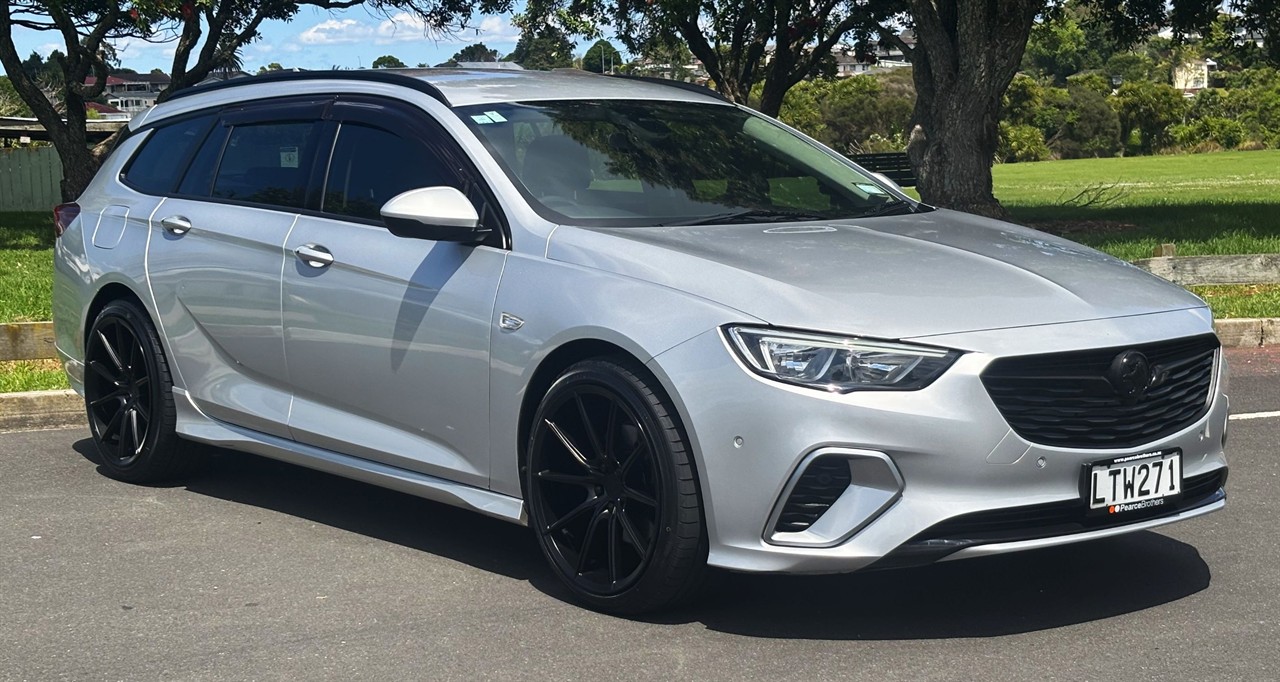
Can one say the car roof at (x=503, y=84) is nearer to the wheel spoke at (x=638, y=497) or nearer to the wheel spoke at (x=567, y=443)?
the wheel spoke at (x=567, y=443)

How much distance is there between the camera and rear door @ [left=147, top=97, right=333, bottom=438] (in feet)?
21.0

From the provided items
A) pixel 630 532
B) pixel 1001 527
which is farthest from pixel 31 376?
pixel 1001 527

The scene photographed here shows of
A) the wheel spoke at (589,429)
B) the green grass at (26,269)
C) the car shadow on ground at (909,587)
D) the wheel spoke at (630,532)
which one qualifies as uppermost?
the wheel spoke at (589,429)

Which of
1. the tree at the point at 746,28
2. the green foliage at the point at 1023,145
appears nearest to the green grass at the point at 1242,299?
the tree at the point at 746,28

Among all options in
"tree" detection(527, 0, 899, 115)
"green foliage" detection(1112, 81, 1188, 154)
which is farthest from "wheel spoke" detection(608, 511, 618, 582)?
"green foliage" detection(1112, 81, 1188, 154)

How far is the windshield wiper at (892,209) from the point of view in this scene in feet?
20.2

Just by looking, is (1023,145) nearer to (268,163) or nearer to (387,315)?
(268,163)

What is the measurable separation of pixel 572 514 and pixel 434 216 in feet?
3.60

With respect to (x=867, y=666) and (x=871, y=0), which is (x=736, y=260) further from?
(x=871, y=0)

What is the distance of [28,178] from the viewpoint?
36.1m

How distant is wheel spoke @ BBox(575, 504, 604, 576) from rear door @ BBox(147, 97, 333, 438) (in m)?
1.69

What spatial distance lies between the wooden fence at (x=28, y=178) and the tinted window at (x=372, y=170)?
3169 centimetres

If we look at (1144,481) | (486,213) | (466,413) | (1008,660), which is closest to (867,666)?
(1008,660)

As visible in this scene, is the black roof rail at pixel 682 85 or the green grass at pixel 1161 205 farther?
the green grass at pixel 1161 205
